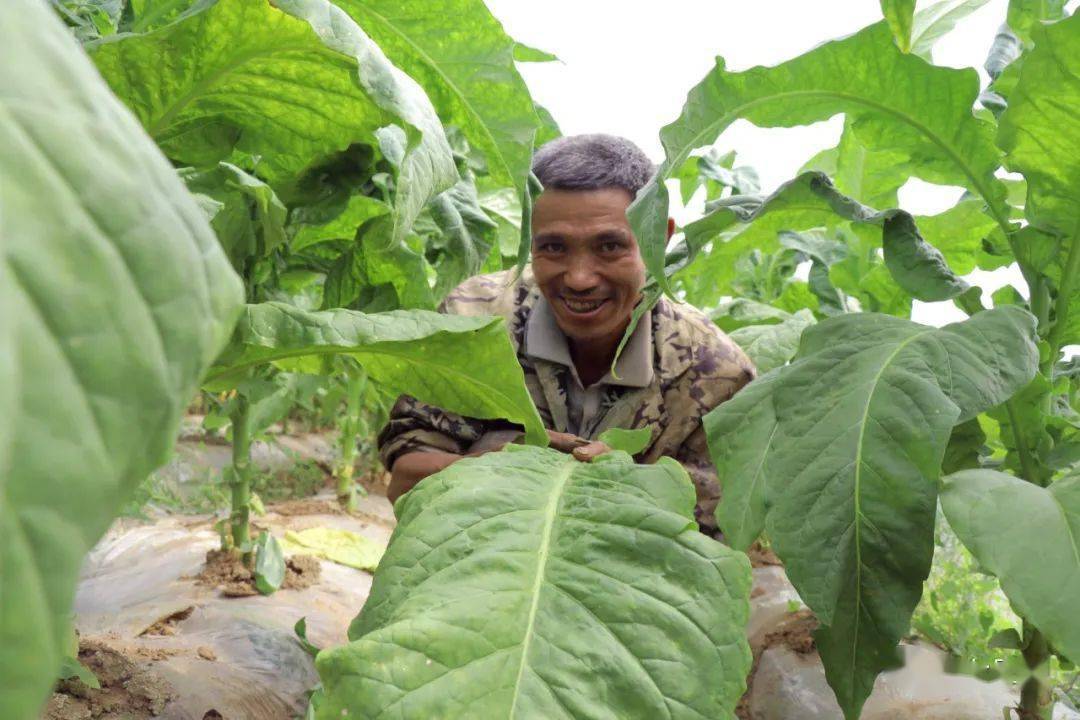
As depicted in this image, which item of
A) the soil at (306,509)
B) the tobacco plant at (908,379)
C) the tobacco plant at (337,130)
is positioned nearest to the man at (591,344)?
the tobacco plant at (337,130)

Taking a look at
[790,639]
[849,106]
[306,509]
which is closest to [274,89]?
[849,106]

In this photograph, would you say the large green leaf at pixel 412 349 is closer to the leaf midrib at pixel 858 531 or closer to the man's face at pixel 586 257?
the leaf midrib at pixel 858 531

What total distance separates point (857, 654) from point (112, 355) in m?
0.99

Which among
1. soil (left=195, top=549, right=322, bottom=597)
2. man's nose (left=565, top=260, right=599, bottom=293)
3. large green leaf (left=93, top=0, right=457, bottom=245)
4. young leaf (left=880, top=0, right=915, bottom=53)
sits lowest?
soil (left=195, top=549, right=322, bottom=597)

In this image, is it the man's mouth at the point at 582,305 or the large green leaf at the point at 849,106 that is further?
the man's mouth at the point at 582,305

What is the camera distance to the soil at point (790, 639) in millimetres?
1970

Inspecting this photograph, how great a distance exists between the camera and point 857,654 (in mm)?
1109

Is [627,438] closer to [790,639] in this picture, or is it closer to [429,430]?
[429,430]

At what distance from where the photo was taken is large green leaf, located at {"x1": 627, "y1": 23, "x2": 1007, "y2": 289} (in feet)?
4.15

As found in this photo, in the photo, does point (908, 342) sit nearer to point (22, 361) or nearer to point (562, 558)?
point (562, 558)

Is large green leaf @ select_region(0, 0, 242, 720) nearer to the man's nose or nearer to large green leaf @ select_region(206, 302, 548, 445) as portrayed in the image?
large green leaf @ select_region(206, 302, 548, 445)

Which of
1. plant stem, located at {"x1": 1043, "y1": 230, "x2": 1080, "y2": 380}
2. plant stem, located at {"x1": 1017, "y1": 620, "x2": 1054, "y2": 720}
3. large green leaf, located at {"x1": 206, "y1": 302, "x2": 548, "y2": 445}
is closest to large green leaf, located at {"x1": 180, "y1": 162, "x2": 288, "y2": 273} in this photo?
large green leaf, located at {"x1": 206, "y1": 302, "x2": 548, "y2": 445}

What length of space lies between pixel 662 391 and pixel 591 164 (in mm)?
509

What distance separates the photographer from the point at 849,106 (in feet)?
4.47
